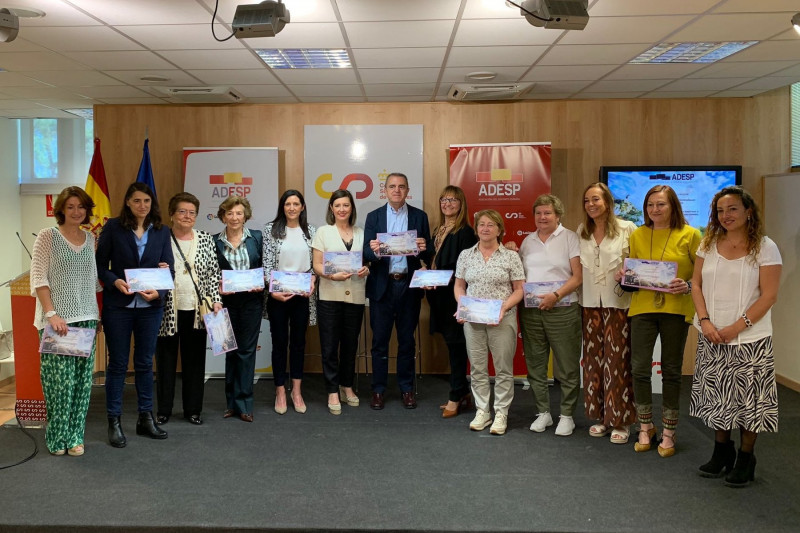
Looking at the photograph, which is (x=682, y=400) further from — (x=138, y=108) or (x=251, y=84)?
(x=138, y=108)

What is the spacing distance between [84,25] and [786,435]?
518cm

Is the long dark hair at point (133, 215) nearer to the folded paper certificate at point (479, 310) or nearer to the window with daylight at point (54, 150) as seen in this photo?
the folded paper certificate at point (479, 310)

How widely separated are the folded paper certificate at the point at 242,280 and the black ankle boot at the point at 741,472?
3.03 meters

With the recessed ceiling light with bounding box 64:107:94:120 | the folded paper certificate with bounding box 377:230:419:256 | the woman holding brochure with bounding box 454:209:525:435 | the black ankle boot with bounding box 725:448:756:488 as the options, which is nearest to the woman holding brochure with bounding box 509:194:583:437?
the woman holding brochure with bounding box 454:209:525:435

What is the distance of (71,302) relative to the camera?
369 centimetres

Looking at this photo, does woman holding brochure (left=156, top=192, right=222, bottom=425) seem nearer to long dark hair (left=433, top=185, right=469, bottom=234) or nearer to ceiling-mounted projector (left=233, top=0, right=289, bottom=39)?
ceiling-mounted projector (left=233, top=0, right=289, bottom=39)

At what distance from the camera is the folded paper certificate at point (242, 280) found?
13.8 ft

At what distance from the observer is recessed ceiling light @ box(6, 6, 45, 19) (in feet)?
11.2

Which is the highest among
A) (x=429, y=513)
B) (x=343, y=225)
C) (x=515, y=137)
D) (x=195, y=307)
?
(x=515, y=137)

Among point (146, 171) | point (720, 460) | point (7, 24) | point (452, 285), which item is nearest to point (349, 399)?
point (452, 285)

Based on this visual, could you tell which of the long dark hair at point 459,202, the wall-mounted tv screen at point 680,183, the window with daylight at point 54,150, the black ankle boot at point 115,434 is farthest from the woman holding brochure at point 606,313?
the window with daylight at point 54,150

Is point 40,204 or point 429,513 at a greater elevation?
point 40,204

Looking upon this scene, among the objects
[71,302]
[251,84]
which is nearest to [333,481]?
[71,302]

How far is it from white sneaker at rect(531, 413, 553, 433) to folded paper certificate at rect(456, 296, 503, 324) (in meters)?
0.82
